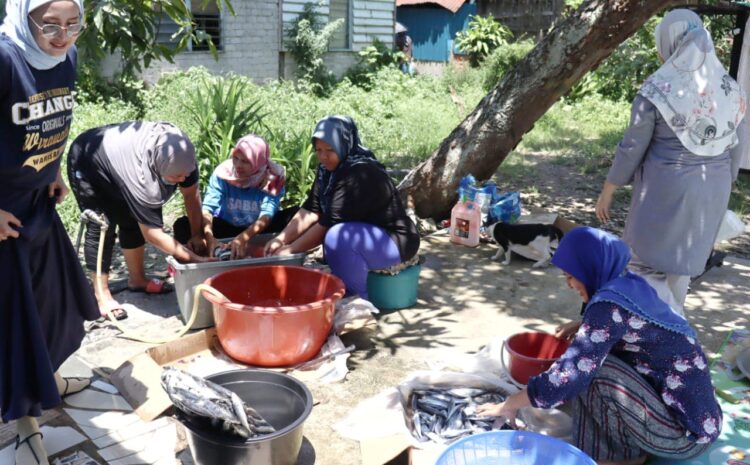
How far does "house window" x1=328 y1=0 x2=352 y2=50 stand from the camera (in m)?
15.2

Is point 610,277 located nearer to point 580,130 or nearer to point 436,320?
point 436,320

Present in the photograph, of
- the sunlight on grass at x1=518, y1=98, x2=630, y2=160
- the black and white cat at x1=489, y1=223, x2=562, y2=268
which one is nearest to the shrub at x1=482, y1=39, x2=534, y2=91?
the sunlight on grass at x1=518, y1=98, x2=630, y2=160

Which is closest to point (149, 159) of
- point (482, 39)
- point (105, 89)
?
point (105, 89)

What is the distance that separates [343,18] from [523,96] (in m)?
10.0

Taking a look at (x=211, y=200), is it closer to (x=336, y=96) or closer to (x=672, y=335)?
(x=672, y=335)

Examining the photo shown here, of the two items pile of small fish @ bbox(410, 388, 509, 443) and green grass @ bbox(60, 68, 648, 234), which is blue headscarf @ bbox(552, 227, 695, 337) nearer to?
pile of small fish @ bbox(410, 388, 509, 443)

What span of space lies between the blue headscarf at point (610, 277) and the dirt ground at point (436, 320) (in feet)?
4.09

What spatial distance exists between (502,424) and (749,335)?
2.04 meters

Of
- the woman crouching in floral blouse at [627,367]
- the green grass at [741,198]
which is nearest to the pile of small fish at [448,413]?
the woman crouching in floral blouse at [627,367]

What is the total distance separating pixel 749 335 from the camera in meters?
4.31

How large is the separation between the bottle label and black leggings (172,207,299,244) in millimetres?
1571

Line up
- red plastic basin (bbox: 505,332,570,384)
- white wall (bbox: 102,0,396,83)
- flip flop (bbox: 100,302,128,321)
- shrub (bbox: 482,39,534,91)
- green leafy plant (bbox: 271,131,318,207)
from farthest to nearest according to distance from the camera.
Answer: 1. shrub (bbox: 482,39,534,91)
2. white wall (bbox: 102,0,396,83)
3. green leafy plant (bbox: 271,131,318,207)
4. flip flop (bbox: 100,302,128,321)
5. red plastic basin (bbox: 505,332,570,384)

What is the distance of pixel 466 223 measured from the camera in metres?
5.90

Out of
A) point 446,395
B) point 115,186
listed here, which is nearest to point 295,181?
point 115,186
